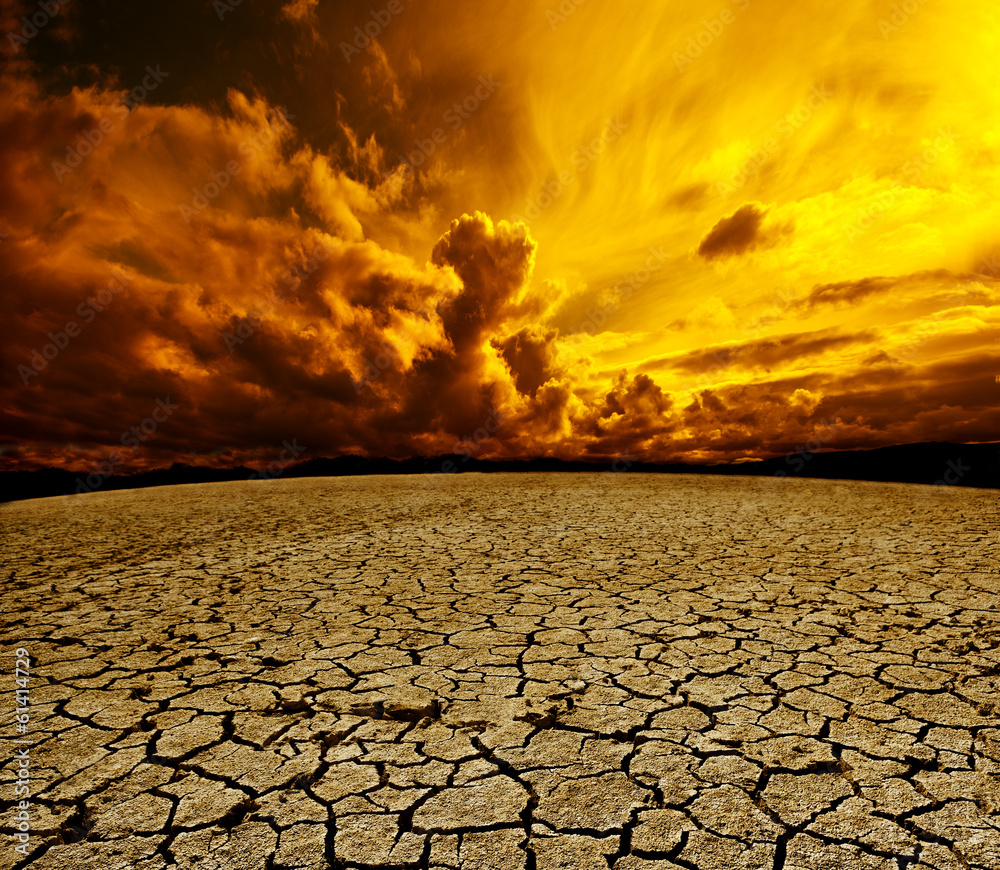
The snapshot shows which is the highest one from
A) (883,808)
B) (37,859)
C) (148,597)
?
(148,597)

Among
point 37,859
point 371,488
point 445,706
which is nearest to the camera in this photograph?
point 37,859

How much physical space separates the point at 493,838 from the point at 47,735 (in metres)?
2.02

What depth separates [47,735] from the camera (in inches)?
93.6

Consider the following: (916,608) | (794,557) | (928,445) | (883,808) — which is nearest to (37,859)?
(883,808)

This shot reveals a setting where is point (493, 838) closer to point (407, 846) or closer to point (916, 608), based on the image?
point (407, 846)

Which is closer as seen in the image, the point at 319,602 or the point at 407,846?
the point at 407,846

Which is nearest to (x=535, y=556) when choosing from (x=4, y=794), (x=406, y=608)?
(x=406, y=608)

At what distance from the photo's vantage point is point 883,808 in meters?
1.89

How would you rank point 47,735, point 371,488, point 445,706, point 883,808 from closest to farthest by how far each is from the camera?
1. point 883,808
2. point 47,735
3. point 445,706
4. point 371,488

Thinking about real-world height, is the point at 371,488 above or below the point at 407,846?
above

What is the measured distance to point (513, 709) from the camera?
8.36 ft

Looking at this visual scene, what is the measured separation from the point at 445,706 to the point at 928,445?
19.7 meters

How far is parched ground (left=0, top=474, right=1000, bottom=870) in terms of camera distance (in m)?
1.77

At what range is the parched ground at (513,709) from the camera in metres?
1.77
